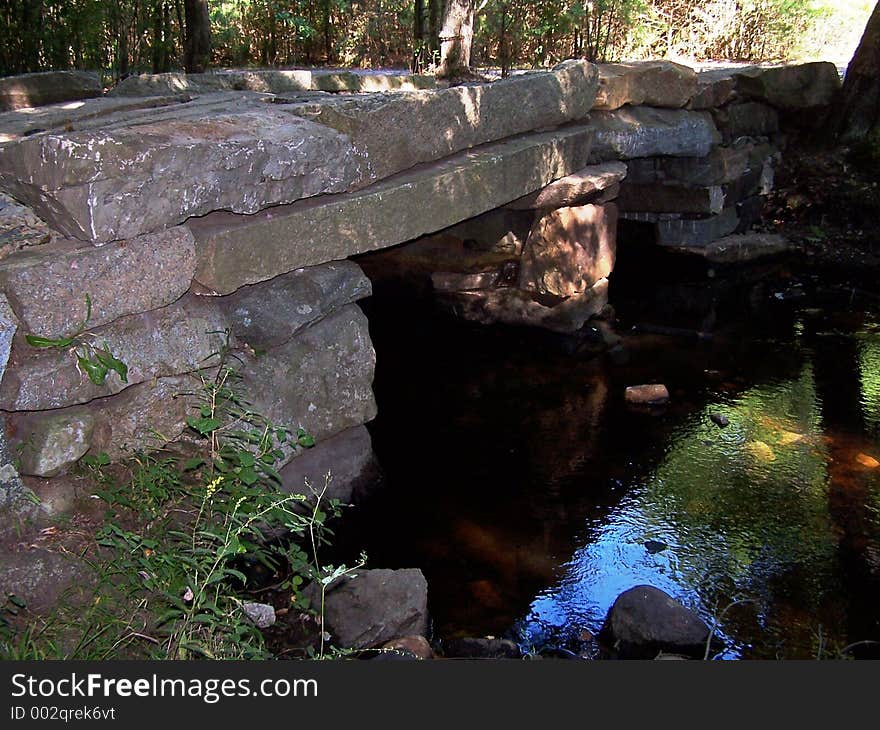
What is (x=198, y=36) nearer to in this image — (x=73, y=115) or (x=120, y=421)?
(x=73, y=115)

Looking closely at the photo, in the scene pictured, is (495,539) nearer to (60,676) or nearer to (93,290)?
(93,290)

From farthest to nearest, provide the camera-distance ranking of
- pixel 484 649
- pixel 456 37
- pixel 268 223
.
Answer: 1. pixel 456 37
2. pixel 268 223
3. pixel 484 649

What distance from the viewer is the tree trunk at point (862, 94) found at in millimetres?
9016

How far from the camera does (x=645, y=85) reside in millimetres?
7191

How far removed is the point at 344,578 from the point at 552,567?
104 centimetres

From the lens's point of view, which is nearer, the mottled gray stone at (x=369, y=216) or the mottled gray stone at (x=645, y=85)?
Result: the mottled gray stone at (x=369, y=216)

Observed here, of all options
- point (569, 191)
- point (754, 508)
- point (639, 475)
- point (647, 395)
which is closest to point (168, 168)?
point (639, 475)

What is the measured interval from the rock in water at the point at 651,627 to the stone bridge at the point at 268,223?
1.56 meters

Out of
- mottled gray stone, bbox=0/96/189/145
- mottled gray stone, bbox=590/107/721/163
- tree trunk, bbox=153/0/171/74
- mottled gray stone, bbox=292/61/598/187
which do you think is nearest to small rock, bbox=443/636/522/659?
mottled gray stone, bbox=292/61/598/187

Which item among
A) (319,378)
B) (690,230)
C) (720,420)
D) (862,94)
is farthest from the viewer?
(862,94)

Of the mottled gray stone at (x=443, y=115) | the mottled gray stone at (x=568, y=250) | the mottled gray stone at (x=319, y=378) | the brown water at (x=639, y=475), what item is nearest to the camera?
the brown water at (x=639, y=475)

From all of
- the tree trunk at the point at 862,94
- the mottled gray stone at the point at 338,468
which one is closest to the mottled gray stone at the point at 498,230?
the mottled gray stone at the point at 338,468

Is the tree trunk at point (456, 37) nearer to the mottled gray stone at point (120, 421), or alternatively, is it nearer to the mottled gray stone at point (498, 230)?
the mottled gray stone at point (498, 230)

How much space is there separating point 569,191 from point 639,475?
213 cm
